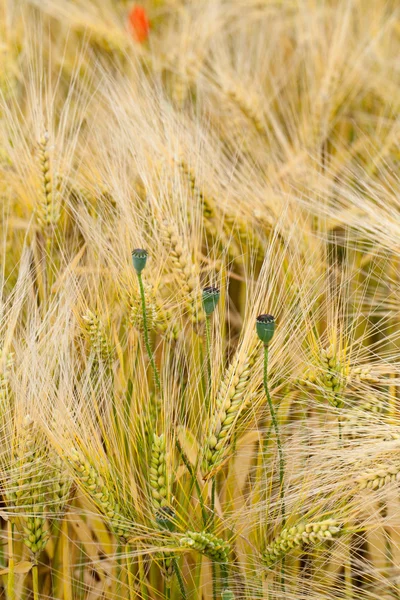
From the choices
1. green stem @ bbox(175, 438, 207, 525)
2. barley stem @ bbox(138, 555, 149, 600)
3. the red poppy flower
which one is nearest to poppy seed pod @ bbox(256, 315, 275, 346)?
green stem @ bbox(175, 438, 207, 525)

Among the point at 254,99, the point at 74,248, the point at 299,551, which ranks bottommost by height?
the point at 299,551

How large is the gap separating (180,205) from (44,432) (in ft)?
1.05

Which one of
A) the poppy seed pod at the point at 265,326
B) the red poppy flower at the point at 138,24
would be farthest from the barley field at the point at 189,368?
the red poppy flower at the point at 138,24

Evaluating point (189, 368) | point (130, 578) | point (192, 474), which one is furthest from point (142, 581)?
point (189, 368)

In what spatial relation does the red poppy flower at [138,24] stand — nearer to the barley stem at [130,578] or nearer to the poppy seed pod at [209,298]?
the poppy seed pod at [209,298]

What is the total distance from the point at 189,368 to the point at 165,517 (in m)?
0.19

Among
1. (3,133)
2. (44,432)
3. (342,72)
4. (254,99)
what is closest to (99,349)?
(44,432)

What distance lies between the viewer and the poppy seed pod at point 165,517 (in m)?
0.63

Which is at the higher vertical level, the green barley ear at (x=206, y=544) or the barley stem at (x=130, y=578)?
the green barley ear at (x=206, y=544)

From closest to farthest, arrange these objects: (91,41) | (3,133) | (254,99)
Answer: (3,133) → (254,99) → (91,41)

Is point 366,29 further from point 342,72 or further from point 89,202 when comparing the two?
point 89,202

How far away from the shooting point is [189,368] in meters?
0.77

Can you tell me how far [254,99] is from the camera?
115 centimetres

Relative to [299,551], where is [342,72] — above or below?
above
